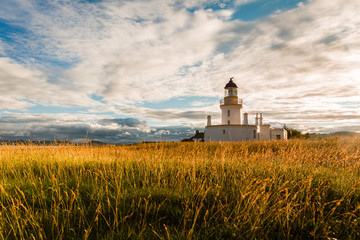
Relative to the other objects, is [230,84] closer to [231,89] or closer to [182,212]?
[231,89]

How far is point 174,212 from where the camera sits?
161 inches

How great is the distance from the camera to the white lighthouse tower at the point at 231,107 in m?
40.7

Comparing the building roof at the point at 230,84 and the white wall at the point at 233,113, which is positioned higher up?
the building roof at the point at 230,84

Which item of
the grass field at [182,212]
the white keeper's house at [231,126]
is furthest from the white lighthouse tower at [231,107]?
the grass field at [182,212]

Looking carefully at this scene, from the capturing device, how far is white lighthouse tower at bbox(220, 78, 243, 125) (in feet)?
133

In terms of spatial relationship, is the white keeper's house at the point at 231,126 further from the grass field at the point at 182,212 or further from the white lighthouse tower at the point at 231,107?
the grass field at the point at 182,212

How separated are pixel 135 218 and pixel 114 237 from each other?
76cm

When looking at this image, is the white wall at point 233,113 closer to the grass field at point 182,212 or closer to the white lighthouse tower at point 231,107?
the white lighthouse tower at point 231,107

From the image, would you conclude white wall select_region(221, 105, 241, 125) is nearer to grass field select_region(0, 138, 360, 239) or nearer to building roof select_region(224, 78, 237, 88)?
building roof select_region(224, 78, 237, 88)

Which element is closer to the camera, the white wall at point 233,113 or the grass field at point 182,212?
the grass field at point 182,212

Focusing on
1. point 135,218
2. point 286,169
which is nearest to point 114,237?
point 135,218

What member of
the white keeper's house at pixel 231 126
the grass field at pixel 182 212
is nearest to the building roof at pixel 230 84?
the white keeper's house at pixel 231 126

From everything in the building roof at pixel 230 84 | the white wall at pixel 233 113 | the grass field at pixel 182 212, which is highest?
the building roof at pixel 230 84

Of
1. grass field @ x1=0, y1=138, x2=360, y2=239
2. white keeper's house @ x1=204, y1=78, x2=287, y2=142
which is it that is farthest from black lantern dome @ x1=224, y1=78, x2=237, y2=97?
grass field @ x1=0, y1=138, x2=360, y2=239
